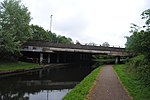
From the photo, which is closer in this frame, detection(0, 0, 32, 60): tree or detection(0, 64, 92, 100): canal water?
detection(0, 64, 92, 100): canal water

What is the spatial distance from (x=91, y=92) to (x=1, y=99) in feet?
19.9

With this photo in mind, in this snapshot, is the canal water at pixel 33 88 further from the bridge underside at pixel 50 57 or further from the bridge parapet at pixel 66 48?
the bridge underside at pixel 50 57

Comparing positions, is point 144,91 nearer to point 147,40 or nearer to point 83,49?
point 147,40

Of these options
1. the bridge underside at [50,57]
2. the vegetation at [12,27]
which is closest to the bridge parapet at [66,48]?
the bridge underside at [50,57]

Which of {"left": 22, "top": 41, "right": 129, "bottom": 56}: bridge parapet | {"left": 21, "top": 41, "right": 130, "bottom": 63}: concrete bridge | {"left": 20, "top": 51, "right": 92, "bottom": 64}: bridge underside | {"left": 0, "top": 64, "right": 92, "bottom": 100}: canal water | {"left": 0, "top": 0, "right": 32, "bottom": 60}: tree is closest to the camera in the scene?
{"left": 0, "top": 64, "right": 92, "bottom": 100}: canal water

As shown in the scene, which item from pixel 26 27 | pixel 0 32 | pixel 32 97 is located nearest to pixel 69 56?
pixel 26 27

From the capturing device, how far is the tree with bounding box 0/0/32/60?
43438 millimetres

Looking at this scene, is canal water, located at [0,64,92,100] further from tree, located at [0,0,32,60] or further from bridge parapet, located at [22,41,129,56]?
bridge parapet, located at [22,41,129,56]

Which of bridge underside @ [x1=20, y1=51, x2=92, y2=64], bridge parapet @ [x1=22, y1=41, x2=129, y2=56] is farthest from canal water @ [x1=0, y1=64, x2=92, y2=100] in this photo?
bridge underside @ [x1=20, y1=51, x2=92, y2=64]

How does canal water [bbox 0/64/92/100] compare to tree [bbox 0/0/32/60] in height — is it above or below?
below

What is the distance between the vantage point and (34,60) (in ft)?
206

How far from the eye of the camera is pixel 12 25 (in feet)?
158

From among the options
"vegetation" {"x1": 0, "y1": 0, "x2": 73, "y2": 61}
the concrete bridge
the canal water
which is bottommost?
the canal water

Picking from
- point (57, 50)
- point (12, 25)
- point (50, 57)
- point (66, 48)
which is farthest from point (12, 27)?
point (50, 57)
